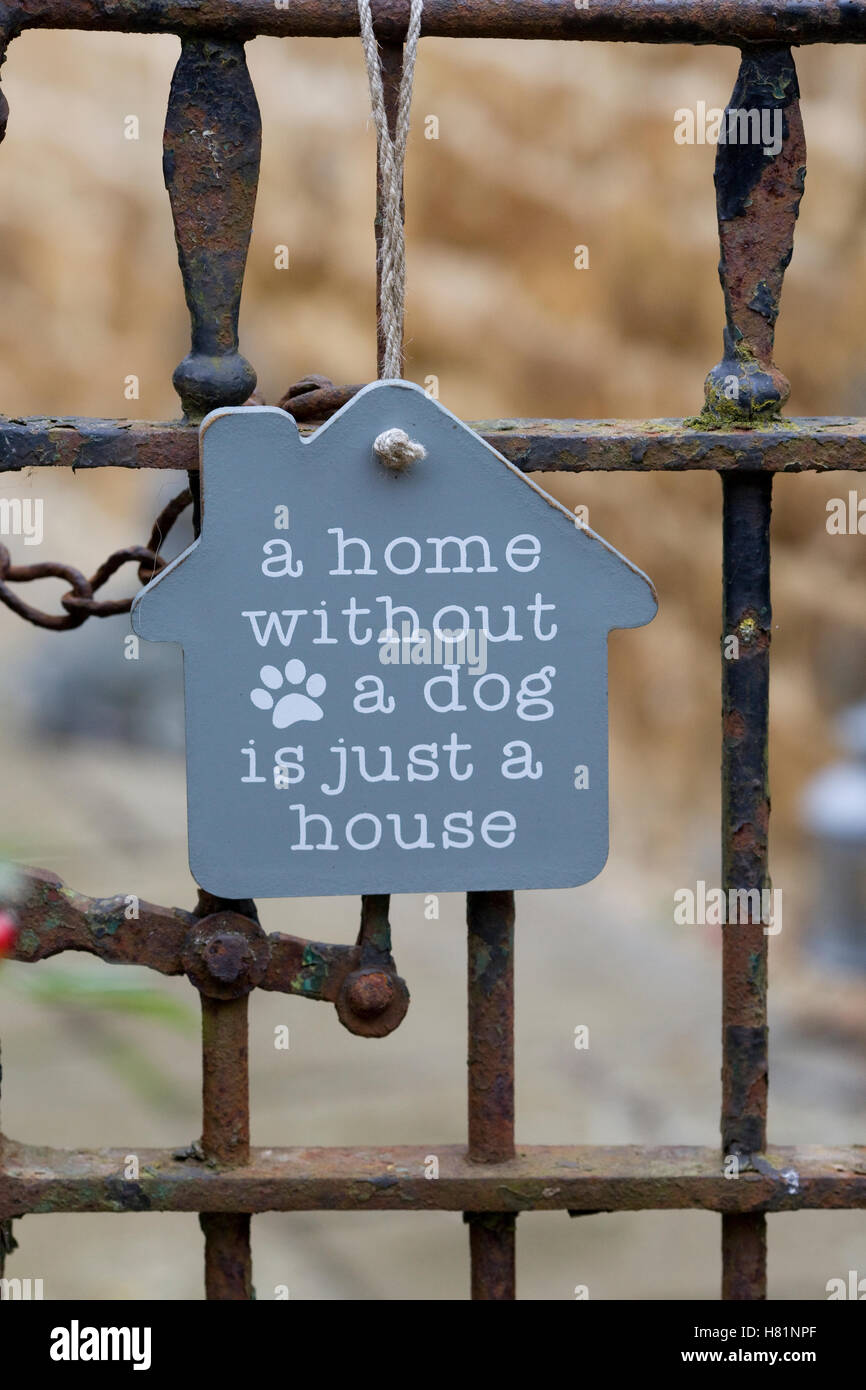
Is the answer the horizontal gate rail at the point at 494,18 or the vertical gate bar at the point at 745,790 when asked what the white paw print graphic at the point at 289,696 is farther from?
the horizontal gate rail at the point at 494,18

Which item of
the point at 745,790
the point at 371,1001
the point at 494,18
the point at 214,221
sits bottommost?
the point at 371,1001

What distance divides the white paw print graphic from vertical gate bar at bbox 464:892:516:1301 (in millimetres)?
177

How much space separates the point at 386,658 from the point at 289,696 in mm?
64

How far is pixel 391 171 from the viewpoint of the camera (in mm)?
894

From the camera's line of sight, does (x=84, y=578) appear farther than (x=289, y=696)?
Yes

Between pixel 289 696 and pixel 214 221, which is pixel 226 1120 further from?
pixel 214 221

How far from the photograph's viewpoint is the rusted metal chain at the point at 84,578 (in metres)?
1.02

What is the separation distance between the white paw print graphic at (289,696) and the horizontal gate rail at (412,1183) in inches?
12.7

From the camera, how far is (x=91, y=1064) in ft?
8.67

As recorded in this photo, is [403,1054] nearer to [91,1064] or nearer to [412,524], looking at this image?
[91,1064]

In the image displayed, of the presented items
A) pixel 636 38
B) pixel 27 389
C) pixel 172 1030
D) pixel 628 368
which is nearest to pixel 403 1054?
pixel 172 1030

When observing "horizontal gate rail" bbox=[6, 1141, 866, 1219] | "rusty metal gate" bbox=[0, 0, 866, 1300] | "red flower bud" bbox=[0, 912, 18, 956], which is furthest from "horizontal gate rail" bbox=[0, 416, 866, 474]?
"horizontal gate rail" bbox=[6, 1141, 866, 1219]

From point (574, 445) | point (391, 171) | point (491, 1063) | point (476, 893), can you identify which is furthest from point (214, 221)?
point (491, 1063)
